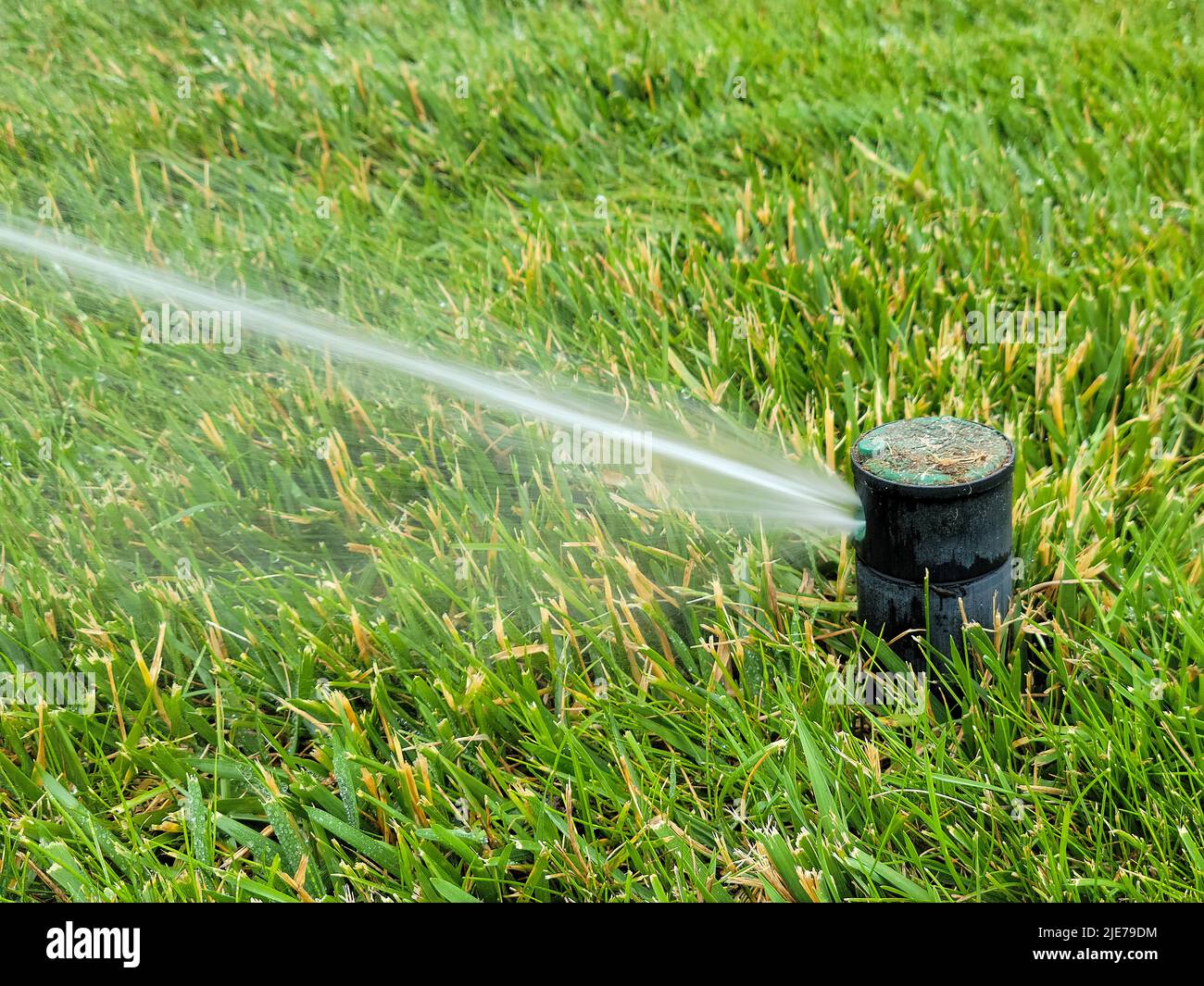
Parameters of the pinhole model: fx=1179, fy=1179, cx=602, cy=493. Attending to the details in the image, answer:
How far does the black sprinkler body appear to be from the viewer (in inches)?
68.9

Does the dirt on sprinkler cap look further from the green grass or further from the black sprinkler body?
the green grass

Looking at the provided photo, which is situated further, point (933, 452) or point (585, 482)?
point (585, 482)

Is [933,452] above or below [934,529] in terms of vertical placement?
above

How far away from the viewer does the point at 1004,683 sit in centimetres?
190

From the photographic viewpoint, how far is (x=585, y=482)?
2475 millimetres

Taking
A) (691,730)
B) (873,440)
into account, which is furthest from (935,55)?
(691,730)

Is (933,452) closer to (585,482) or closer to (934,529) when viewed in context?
(934,529)

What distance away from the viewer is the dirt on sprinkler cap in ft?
5.75

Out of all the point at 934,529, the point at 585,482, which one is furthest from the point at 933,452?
the point at 585,482

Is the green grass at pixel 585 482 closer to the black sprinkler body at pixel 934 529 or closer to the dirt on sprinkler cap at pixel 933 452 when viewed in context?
the black sprinkler body at pixel 934 529

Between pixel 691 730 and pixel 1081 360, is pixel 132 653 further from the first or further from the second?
pixel 1081 360

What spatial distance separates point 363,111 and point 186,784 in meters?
2.91

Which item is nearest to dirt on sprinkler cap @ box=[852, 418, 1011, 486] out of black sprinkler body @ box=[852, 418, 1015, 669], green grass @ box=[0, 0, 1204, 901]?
black sprinkler body @ box=[852, 418, 1015, 669]

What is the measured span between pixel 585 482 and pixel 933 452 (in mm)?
856
